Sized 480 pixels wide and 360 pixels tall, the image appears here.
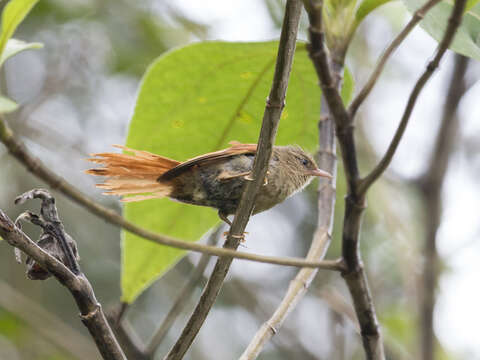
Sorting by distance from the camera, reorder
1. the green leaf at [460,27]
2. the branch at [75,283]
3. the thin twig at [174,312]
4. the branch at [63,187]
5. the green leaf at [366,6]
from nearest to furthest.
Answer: the branch at [63,187], the branch at [75,283], the green leaf at [460,27], the green leaf at [366,6], the thin twig at [174,312]

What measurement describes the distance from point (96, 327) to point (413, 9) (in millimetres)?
1168

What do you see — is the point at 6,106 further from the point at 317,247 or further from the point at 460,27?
the point at 460,27

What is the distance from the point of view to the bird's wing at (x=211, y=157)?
7.73ft

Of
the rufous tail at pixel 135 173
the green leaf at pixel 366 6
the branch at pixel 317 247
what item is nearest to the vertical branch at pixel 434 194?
the branch at pixel 317 247

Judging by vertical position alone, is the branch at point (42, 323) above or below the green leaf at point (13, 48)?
below

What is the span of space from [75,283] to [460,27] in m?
1.28

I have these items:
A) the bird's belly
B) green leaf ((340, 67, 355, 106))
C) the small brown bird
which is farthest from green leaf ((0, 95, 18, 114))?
green leaf ((340, 67, 355, 106))

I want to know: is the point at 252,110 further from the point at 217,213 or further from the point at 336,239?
the point at 336,239

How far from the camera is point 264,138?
62.3 inches

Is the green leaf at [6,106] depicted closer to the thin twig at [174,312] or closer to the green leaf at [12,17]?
the green leaf at [12,17]

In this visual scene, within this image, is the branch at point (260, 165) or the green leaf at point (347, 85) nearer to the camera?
the branch at point (260, 165)

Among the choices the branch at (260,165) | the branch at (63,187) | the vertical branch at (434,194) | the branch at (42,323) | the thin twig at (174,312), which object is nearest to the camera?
the branch at (63,187)

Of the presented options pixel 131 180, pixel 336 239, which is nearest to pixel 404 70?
pixel 336 239

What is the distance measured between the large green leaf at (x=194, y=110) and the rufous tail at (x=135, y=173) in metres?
0.12
